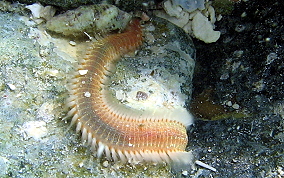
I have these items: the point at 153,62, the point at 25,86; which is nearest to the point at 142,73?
the point at 153,62

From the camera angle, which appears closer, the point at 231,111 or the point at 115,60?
the point at 231,111

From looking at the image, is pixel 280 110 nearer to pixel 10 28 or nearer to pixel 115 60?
pixel 115 60

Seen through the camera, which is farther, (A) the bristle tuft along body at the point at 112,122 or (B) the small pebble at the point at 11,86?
(A) the bristle tuft along body at the point at 112,122

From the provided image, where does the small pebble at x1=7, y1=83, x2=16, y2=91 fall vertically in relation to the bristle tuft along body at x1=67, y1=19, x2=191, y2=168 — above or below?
above

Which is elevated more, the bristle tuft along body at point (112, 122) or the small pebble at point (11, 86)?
the small pebble at point (11, 86)

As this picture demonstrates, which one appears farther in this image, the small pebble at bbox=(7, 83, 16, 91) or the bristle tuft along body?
the bristle tuft along body

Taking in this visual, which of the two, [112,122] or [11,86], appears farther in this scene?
[112,122]

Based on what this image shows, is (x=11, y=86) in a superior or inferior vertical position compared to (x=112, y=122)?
superior

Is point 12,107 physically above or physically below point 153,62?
below
